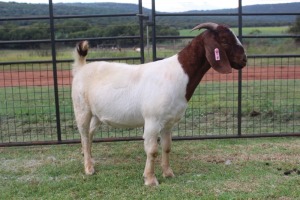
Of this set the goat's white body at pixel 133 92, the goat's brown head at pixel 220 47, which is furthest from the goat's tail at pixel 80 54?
the goat's brown head at pixel 220 47

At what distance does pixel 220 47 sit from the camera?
17.5 ft

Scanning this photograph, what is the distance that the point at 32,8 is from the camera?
53.6ft

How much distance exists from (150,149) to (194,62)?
1.20 m

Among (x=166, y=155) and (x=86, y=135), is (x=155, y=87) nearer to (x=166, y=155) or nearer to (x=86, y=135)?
(x=166, y=155)

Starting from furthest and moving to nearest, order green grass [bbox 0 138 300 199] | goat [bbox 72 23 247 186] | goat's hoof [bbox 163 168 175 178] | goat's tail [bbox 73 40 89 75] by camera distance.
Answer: goat's tail [bbox 73 40 89 75]
goat's hoof [bbox 163 168 175 178]
goat [bbox 72 23 247 186]
green grass [bbox 0 138 300 199]

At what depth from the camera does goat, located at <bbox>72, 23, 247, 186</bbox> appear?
5.37 metres

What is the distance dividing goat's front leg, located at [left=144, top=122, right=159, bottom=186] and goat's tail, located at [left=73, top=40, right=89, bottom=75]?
1.52 m

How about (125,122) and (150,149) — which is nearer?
(150,149)

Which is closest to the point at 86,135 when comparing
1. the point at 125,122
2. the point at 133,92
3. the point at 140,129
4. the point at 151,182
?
the point at 125,122

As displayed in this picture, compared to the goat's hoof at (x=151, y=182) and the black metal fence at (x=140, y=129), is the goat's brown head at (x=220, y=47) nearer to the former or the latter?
the goat's hoof at (x=151, y=182)

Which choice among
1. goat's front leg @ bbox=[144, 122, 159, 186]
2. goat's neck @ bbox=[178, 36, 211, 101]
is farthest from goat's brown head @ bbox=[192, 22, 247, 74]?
goat's front leg @ bbox=[144, 122, 159, 186]

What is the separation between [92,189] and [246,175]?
2022mm

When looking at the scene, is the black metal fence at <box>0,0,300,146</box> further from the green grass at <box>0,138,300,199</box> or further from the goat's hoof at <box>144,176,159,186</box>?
the goat's hoof at <box>144,176,159,186</box>

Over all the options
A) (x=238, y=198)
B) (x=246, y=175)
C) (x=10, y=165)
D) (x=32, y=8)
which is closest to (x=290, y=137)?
(x=246, y=175)
